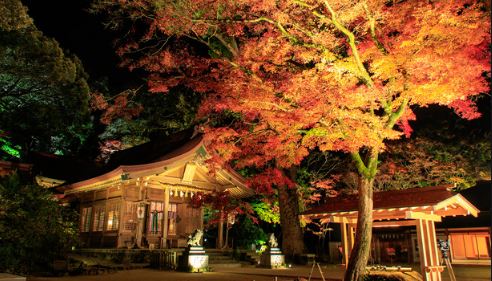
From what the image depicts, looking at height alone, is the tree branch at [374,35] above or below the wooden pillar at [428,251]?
above

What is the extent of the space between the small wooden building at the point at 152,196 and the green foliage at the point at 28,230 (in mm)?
3963

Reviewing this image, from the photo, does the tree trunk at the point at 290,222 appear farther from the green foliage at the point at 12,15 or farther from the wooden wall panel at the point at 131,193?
the green foliage at the point at 12,15

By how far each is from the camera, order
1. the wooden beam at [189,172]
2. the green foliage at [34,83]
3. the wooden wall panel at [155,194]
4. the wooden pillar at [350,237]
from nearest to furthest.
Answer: the wooden pillar at [350,237]
the green foliage at [34,83]
the wooden beam at [189,172]
the wooden wall panel at [155,194]

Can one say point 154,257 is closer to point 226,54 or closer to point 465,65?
point 226,54

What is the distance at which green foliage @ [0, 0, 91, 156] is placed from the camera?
17.6 meters

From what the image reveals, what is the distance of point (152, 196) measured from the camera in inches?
784

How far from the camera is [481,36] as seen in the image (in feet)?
33.4

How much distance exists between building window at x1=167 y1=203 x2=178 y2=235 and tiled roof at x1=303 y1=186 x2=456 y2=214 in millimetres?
9788

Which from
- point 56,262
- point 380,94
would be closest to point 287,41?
point 380,94

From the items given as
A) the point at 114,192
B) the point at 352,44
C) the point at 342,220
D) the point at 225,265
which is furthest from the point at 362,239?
the point at 114,192

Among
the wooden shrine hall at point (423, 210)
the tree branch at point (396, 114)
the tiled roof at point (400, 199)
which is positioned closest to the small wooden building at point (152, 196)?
the tiled roof at point (400, 199)

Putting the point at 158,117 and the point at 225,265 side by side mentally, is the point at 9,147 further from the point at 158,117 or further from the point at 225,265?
the point at 225,265

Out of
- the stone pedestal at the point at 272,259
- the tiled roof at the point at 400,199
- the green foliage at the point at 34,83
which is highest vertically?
the green foliage at the point at 34,83

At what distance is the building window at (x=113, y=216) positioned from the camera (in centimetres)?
1927
